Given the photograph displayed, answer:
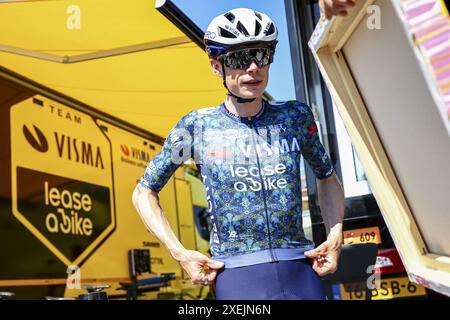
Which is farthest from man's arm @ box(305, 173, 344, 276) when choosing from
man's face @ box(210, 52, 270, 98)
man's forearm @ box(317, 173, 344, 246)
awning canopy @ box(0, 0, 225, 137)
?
awning canopy @ box(0, 0, 225, 137)

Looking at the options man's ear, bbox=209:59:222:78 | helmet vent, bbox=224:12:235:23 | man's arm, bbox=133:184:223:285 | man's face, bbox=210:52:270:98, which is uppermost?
helmet vent, bbox=224:12:235:23

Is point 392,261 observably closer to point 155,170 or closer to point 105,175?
point 155,170

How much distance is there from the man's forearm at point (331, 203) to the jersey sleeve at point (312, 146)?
0.11 ft

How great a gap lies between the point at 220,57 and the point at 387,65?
A: 1.63 ft

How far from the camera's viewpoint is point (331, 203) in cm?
155

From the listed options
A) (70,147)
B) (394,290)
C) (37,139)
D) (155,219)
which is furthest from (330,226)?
(70,147)

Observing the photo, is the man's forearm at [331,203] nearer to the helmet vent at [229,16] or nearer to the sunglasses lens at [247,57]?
the sunglasses lens at [247,57]

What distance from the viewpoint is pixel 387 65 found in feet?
3.95

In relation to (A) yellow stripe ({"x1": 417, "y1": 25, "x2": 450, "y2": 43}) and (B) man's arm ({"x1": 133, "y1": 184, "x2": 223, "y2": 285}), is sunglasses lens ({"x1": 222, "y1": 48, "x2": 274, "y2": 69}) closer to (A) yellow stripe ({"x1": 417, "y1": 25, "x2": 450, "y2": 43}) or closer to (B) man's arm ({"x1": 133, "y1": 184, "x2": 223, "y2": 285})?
(B) man's arm ({"x1": 133, "y1": 184, "x2": 223, "y2": 285})

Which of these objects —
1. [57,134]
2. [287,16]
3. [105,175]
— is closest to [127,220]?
[105,175]

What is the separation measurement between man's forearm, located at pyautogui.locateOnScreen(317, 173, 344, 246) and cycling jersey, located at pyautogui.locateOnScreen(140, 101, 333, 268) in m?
0.03

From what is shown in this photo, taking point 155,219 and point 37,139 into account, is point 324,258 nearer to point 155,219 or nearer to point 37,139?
point 155,219

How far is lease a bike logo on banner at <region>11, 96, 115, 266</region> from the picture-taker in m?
4.53

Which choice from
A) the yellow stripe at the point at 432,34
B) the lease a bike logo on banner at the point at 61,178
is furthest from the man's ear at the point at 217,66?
the lease a bike logo on banner at the point at 61,178
